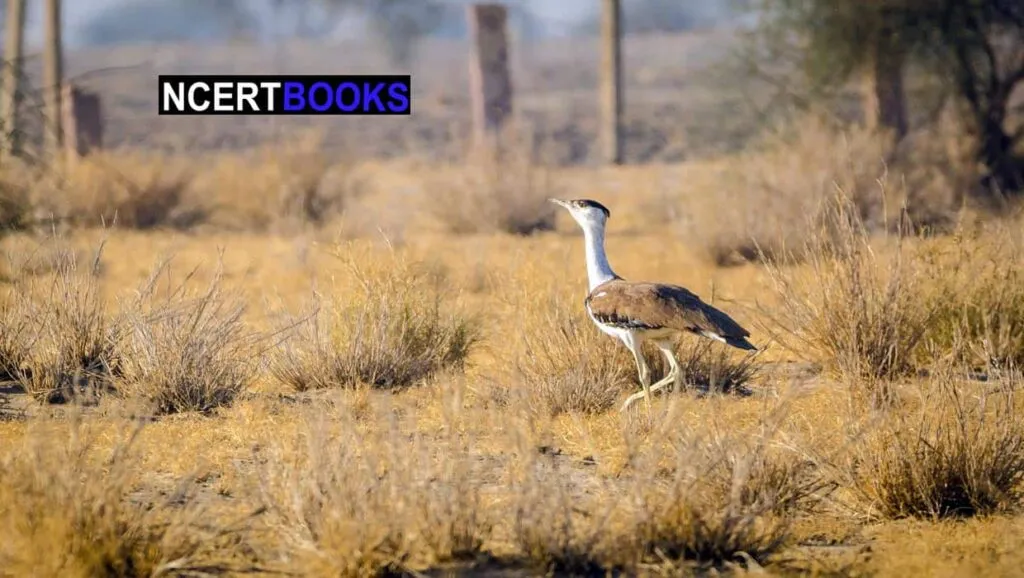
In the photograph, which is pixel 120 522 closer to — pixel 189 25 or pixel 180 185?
pixel 180 185

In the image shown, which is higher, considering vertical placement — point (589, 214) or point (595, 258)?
point (589, 214)

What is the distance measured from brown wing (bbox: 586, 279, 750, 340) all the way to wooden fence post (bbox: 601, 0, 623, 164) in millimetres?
20084

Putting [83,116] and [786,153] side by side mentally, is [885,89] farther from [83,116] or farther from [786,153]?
[83,116]

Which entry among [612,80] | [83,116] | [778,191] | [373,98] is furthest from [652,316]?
[612,80]

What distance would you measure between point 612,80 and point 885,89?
915 centimetres

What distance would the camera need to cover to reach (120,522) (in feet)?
17.1

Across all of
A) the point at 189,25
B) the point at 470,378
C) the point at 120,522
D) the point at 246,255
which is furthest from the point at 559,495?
the point at 189,25

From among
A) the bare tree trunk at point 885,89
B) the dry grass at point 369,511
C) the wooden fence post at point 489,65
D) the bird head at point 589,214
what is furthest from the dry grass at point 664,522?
the wooden fence post at point 489,65

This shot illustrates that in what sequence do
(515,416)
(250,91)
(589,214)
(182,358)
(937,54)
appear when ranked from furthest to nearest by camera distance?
(250,91) < (937,54) < (182,358) < (589,214) < (515,416)

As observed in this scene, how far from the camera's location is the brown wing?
7031 mm

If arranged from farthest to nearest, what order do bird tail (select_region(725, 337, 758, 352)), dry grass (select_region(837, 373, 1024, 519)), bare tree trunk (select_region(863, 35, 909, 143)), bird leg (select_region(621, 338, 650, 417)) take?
bare tree trunk (select_region(863, 35, 909, 143)) < bird leg (select_region(621, 338, 650, 417)) < bird tail (select_region(725, 337, 758, 352)) < dry grass (select_region(837, 373, 1024, 519))

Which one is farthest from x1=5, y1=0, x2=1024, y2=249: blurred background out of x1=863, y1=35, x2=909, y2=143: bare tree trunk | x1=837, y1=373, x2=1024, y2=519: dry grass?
x1=837, y1=373, x2=1024, y2=519: dry grass

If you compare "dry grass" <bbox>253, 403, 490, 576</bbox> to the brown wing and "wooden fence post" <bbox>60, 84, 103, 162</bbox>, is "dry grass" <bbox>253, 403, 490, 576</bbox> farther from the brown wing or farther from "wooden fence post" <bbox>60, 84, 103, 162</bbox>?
"wooden fence post" <bbox>60, 84, 103, 162</bbox>

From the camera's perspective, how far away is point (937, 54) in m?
18.1
